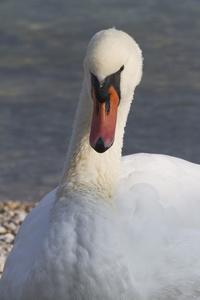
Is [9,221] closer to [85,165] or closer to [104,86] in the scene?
[85,165]

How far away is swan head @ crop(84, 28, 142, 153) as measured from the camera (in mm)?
3018

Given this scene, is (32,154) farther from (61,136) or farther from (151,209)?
(151,209)

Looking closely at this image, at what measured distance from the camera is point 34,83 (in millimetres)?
9188

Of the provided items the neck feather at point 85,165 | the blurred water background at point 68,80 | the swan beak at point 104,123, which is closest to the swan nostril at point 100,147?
the swan beak at point 104,123

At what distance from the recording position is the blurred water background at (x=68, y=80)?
7.26 m

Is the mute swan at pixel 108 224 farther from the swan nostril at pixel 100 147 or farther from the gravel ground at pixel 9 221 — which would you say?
the gravel ground at pixel 9 221

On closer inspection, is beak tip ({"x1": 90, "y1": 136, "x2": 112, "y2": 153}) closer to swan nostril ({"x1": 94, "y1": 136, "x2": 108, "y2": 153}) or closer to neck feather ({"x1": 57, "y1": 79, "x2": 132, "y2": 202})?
swan nostril ({"x1": 94, "y1": 136, "x2": 108, "y2": 153})

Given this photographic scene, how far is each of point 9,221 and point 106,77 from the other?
7.89ft

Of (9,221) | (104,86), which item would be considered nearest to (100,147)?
(104,86)

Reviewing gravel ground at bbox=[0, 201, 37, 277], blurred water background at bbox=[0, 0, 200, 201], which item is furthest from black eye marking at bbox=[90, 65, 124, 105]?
blurred water background at bbox=[0, 0, 200, 201]

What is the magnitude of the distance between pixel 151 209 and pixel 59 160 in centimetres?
389

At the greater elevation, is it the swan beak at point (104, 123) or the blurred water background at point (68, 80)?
the blurred water background at point (68, 80)

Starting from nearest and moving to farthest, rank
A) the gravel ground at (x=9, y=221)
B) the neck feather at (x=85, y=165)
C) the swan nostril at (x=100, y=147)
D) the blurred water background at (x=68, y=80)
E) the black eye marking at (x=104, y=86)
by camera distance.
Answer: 1. the swan nostril at (x=100, y=147)
2. the black eye marking at (x=104, y=86)
3. the neck feather at (x=85, y=165)
4. the gravel ground at (x=9, y=221)
5. the blurred water background at (x=68, y=80)

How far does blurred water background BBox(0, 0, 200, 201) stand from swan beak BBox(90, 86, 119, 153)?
331 centimetres
